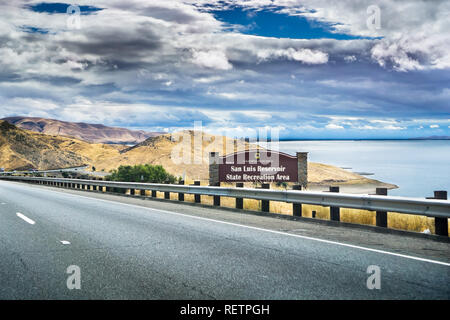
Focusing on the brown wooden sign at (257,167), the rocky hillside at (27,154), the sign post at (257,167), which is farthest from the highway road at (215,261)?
the rocky hillside at (27,154)

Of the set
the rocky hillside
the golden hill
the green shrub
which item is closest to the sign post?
the green shrub

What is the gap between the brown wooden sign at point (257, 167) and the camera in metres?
33.6

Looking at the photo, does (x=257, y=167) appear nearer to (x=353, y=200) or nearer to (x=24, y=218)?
(x=24, y=218)

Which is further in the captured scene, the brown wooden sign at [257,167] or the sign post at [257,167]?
the brown wooden sign at [257,167]

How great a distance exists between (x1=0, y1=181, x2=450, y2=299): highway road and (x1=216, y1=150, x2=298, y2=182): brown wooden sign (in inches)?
904

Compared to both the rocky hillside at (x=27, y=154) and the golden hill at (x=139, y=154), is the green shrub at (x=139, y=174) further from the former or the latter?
the rocky hillside at (x=27, y=154)

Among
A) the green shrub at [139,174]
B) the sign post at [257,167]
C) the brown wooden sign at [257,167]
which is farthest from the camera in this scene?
the green shrub at [139,174]

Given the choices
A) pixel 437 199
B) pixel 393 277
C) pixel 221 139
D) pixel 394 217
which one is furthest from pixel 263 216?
pixel 221 139

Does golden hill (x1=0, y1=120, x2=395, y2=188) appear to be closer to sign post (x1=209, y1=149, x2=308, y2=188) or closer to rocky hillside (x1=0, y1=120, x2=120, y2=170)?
rocky hillside (x1=0, y1=120, x2=120, y2=170)

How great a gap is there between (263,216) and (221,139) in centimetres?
12197

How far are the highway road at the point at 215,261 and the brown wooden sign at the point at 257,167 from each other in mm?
22964

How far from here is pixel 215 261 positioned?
20.7 feet

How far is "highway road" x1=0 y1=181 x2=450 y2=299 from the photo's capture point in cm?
485

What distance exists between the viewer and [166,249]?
7.27 metres
